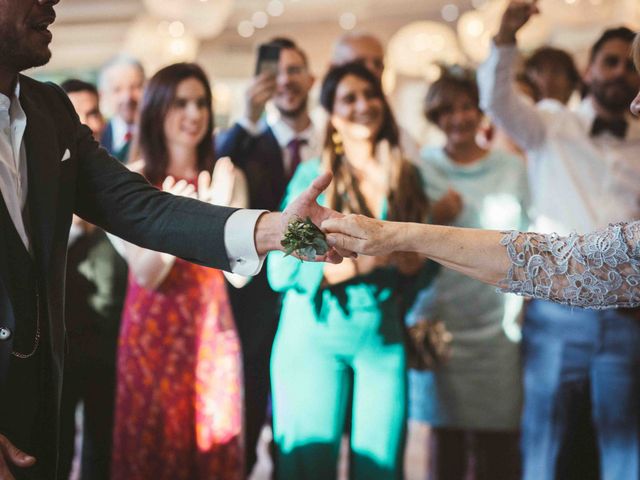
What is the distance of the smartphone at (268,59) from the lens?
3221 millimetres

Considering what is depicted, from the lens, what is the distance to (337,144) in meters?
2.79

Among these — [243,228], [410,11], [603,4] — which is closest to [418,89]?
[410,11]

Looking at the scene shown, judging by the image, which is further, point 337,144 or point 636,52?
point 337,144

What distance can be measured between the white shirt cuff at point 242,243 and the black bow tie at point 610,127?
5.67 ft

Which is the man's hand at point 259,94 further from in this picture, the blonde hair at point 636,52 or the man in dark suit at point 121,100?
the blonde hair at point 636,52

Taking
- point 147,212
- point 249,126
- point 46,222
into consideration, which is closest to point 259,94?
point 249,126

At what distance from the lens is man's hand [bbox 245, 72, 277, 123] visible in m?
3.17

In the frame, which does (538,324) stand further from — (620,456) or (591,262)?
(591,262)

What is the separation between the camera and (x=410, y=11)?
593 centimetres

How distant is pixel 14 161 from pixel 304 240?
1.90 feet

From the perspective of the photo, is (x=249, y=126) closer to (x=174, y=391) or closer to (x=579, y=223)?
(x=174, y=391)

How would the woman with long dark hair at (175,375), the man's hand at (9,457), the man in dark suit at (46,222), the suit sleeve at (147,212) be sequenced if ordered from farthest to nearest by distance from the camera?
the woman with long dark hair at (175,375) < the suit sleeve at (147,212) < the man in dark suit at (46,222) < the man's hand at (9,457)

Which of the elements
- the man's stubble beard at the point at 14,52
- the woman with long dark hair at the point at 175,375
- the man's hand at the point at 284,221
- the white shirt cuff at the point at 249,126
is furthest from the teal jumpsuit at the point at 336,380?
the man's stubble beard at the point at 14,52

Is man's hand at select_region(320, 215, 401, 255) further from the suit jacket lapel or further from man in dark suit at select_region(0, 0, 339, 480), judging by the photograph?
the suit jacket lapel
